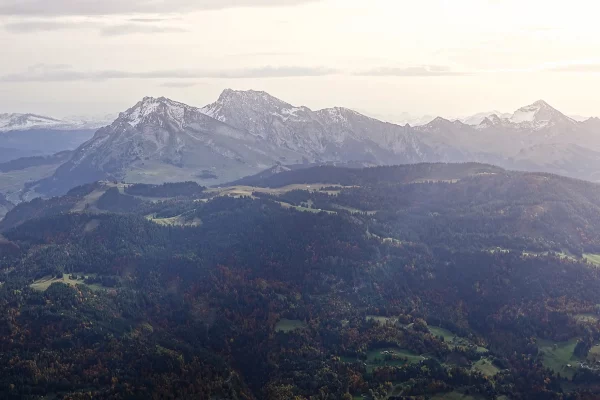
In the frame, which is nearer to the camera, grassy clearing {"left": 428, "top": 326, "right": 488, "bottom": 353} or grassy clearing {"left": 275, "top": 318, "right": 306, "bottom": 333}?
grassy clearing {"left": 428, "top": 326, "right": 488, "bottom": 353}

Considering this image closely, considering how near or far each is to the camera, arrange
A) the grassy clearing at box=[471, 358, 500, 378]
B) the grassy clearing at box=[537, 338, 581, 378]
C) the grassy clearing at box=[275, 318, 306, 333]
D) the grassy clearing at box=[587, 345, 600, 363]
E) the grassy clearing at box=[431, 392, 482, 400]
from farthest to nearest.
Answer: the grassy clearing at box=[275, 318, 306, 333] → the grassy clearing at box=[587, 345, 600, 363] → the grassy clearing at box=[537, 338, 581, 378] → the grassy clearing at box=[471, 358, 500, 378] → the grassy clearing at box=[431, 392, 482, 400]

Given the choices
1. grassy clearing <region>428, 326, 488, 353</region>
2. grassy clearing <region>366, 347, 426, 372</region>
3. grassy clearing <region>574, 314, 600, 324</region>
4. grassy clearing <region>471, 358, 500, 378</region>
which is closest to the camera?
grassy clearing <region>471, 358, 500, 378</region>

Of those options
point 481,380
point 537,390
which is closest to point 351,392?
point 481,380

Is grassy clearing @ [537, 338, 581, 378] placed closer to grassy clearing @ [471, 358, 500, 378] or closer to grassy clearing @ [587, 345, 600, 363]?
grassy clearing @ [587, 345, 600, 363]

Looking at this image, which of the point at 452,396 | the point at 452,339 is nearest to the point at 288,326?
the point at 452,339

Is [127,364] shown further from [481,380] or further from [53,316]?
[481,380]

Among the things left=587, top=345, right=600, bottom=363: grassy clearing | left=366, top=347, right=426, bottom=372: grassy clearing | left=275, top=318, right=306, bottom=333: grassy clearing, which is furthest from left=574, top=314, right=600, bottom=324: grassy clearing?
left=275, top=318, right=306, bottom=333: grassy clearing
